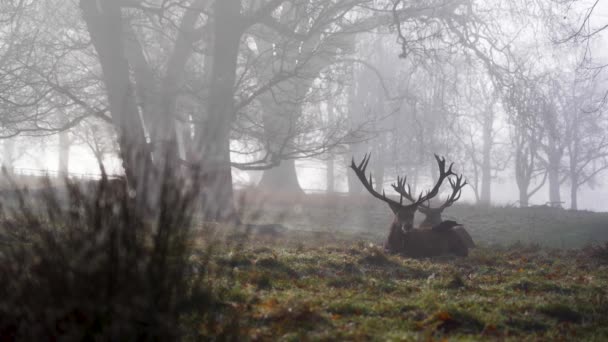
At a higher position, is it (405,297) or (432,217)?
(432,217)

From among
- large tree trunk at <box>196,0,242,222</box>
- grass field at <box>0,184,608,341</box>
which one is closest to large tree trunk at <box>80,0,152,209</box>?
large tree trunk at <box>196,0,242,222</box>

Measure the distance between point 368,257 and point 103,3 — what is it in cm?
975

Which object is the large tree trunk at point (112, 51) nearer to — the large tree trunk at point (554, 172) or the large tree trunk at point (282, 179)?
the large tree trunk at point (282, 179)

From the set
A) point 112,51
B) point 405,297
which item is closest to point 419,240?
point 405,297

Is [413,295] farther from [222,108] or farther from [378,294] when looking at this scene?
[222,108]

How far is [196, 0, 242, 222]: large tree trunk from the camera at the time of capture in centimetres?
1423

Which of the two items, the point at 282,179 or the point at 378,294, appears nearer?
the point at 378,294

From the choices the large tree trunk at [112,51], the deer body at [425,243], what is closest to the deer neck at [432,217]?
the deer body at [425,243]

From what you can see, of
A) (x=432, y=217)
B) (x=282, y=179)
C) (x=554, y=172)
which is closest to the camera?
(x=432, y=217)

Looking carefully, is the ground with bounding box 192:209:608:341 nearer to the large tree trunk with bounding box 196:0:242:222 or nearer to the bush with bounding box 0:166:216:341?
the bush with bounding box 0:166:216:341

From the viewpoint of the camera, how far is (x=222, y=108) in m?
14.7

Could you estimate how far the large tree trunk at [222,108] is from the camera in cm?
1423

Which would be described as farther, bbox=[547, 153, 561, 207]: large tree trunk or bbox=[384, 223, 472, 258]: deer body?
bbox=[547, 153, 561, 207]: large tree trunk

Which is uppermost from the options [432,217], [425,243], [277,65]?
[277,65]
